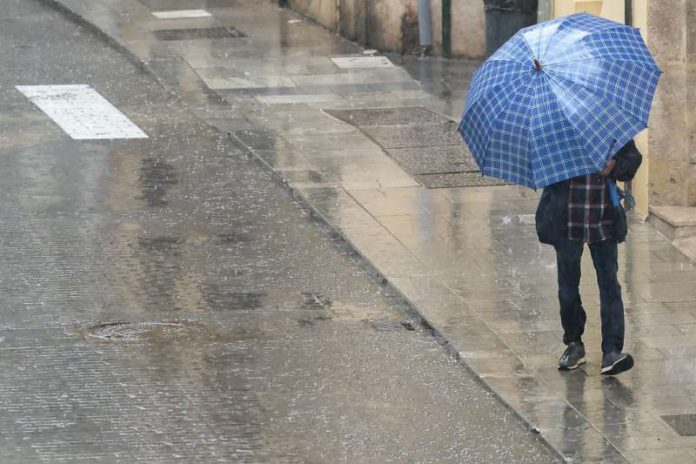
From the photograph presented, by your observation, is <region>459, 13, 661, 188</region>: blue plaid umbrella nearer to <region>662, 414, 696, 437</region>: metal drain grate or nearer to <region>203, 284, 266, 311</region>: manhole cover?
<region>662, 414, 696, 437</region>: metal drain grate

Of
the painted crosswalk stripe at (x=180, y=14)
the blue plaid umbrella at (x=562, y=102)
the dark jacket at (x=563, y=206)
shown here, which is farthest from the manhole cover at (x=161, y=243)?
the painted crosswalk stripe at (x=180, y=14)

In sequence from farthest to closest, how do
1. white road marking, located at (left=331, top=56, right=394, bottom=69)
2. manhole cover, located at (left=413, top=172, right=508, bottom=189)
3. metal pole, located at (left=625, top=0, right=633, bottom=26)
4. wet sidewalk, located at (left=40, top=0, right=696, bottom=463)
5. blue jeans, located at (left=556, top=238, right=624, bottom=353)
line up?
white road marking, located at (left=331, top=56, right=394, bottom=69) < manhole cover, located at (left=413, top=172, right=508, bottom=189) < metal pole, located at (left=625, top=0, right=633, bottom=26) < blue jeans, located at (left=556, top=238, right=624, bottom=353) < wet sidewalk, located at (left=40, top=0, right=696, bottom=463)

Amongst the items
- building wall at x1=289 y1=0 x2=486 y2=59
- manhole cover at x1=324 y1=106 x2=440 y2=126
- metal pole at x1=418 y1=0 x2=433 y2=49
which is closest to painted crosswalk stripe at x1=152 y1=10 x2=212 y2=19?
building wall at x1=289 y1=0 x2=486 y2=59

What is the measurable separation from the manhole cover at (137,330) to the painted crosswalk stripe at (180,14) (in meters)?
12.0

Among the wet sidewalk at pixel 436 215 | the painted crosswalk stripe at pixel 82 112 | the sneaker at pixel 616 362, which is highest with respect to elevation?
the sneaker at pixel 616 362

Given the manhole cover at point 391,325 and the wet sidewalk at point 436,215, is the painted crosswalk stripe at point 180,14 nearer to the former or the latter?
the wet sidewalk at point 436,215

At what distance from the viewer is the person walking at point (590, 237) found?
829 centimetres

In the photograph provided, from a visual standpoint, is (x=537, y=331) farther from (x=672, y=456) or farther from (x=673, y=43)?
(x=673, y=43)

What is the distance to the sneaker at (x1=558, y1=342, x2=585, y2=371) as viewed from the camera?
8711 mm

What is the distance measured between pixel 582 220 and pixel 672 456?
1.34 meters

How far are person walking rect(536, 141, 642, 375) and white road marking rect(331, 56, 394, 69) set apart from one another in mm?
9844

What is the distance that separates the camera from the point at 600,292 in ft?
28.3

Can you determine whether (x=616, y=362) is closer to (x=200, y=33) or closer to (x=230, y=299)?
(x=230, y=299)

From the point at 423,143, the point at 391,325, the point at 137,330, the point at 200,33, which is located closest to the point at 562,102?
the point at 391,325
